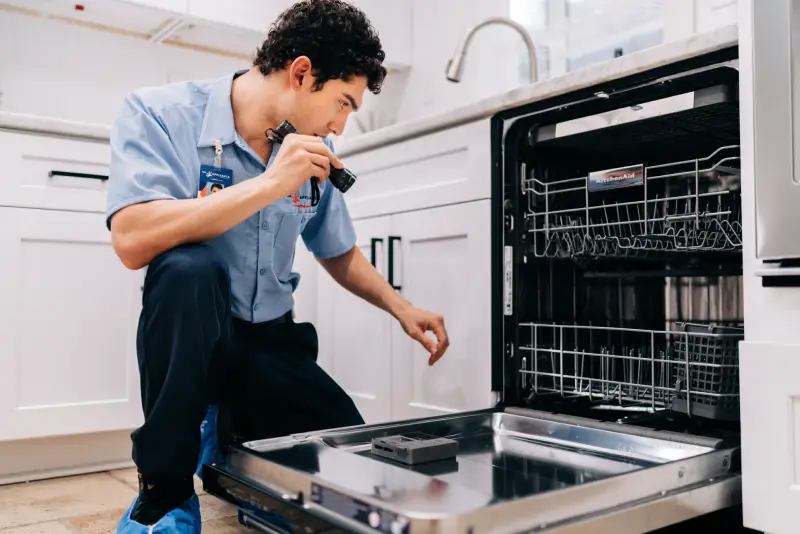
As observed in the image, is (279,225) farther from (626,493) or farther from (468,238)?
(626,493)

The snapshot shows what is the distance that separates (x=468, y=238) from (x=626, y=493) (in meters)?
0.73

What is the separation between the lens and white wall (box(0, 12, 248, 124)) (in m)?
2.49

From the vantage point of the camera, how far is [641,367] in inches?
62.7

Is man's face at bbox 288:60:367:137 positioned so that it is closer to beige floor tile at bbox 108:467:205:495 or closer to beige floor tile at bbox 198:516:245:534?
beige floor tile at bbox 198:516:245:534

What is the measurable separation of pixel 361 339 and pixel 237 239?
1.98 ft

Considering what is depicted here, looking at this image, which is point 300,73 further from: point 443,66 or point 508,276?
point 443,66

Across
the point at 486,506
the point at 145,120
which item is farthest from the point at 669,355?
the point at 145,120

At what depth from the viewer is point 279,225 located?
1.48 m

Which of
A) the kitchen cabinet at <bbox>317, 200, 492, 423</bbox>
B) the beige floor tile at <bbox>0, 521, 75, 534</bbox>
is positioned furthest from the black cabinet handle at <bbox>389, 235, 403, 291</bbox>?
the beige floor tile at <bbox>0, 521, 75, 534</bbox>

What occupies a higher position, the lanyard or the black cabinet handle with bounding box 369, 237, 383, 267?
the lanyard

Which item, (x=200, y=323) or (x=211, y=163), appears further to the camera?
(x=211, y=163)

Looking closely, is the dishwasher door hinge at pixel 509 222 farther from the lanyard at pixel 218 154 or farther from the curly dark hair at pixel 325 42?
the lanyard at pixel 218 154

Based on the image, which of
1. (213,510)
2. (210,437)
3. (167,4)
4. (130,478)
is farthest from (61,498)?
(167,4)

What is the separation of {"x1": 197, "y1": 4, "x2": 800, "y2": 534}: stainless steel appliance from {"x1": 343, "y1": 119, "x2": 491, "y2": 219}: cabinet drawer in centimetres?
6
